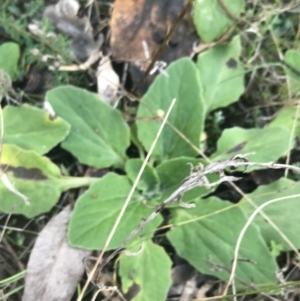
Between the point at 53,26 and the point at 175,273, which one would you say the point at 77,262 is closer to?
the point at 175,273

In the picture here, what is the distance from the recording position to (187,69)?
1050mm

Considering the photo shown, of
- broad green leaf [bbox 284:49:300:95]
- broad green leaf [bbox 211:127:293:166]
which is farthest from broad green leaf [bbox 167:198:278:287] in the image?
broad green leaf [bbox 284:49:300:95]

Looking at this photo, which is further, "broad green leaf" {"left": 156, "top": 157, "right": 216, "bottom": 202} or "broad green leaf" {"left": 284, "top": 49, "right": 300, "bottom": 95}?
"broad green leaf" {"left": 284, "top": 49, "right": 300, "bottom": 95}

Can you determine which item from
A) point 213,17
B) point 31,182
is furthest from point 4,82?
point 213,17

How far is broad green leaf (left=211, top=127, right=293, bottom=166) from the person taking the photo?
1.05 m

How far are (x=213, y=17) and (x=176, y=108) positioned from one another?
23 cm

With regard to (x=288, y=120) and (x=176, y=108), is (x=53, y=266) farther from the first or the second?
(x=288, y=120)

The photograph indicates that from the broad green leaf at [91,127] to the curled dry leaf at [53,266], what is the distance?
16 cm

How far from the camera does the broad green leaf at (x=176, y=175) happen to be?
1003 millimetres

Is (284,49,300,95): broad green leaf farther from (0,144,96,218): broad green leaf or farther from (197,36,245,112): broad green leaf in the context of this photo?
(0,144,96,218): broad green leaf

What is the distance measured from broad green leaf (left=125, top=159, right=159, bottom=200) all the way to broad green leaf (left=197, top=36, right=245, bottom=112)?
0.68ft

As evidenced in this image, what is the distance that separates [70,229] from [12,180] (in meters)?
0.17

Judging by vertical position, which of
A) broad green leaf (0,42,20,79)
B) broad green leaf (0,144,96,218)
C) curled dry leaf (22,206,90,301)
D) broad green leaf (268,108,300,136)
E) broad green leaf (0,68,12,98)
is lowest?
curled dry leaf (22,206,90,301)

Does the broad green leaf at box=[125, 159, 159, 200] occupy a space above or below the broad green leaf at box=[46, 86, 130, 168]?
below
